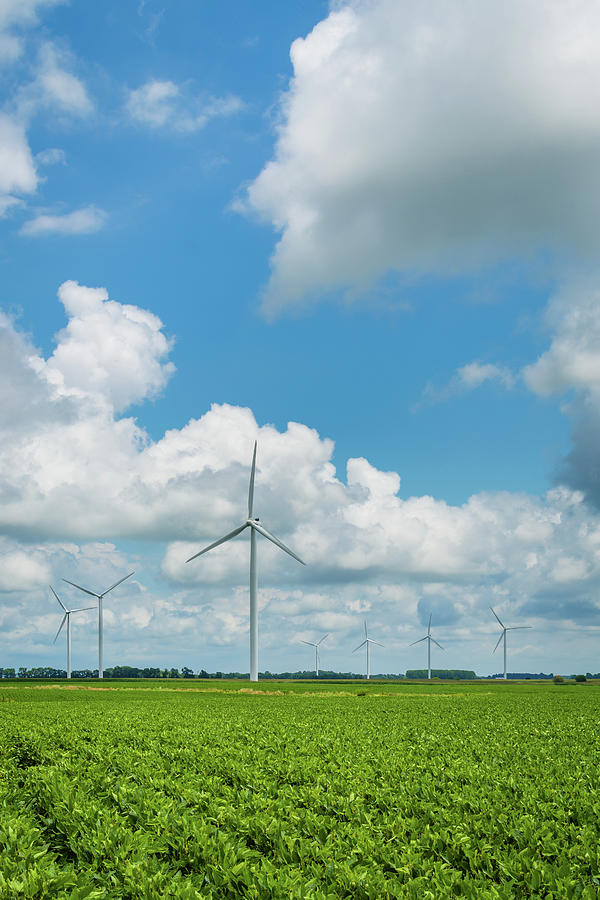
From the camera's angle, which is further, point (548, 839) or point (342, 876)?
point (548, 839)

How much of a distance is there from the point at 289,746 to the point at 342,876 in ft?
36.2

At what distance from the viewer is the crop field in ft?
29.8

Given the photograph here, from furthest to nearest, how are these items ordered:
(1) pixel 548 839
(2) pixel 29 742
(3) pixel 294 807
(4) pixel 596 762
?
(2) pixel 29 742
(4) pixel 596 762
(3) pixel 294 807
(1) pixel 548 839

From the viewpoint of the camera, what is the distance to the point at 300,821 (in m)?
11.4

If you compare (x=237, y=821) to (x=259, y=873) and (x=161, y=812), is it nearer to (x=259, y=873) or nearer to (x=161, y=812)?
(x=161, y=812)

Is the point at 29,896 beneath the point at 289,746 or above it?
above

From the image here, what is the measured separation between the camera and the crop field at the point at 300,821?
9070 millimetres

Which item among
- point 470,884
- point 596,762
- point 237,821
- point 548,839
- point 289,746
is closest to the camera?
point 470,884

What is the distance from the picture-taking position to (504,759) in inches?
714

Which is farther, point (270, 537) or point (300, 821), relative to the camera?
point (270, 537)

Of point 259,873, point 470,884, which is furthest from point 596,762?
point 259,873

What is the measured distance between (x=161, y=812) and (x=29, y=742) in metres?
13.6

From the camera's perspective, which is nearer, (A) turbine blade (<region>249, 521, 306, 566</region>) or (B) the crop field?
(B) the crop field

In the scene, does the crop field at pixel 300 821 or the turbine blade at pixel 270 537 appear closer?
the crop field at pixel 300 821
